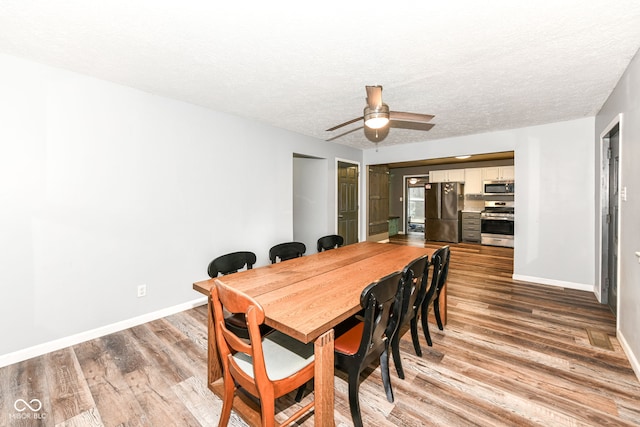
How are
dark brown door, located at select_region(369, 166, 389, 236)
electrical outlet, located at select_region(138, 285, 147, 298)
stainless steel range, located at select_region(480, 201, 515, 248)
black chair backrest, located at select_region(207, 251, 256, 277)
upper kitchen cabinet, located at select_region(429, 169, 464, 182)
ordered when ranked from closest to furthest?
black chair backrest, located at select_region(207, 251, 256, 277)
electrical outlet, located at select_region(138, 285, 147, 298)
dark brown door, located at select_region(369, 166, 389, 236)
stainless steel range, located at select_region(480, 201, 515, 248)
upper kitchen cabinet, located at select_region(429, 169, 464, 182)

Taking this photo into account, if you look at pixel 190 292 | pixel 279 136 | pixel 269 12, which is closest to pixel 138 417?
pixel 190 292

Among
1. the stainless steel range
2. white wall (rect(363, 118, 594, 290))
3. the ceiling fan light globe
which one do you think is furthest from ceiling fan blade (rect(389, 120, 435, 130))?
the stainless steel range

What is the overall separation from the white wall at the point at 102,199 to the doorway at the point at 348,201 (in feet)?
7.44

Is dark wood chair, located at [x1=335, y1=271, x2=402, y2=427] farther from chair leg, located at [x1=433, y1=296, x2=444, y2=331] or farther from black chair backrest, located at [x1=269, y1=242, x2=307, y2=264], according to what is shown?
black chair backrest, located at [x1=269, y1=242, x2=307, y2=264]

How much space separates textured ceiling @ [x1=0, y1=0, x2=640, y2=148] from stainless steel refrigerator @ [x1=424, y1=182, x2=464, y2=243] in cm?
446

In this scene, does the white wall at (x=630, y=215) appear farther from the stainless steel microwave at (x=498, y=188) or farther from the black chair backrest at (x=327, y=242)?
the stainless steel microwave at (x=498, y=188)

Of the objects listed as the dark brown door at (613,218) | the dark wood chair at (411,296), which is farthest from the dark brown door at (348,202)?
the dark brown door at (613,218)

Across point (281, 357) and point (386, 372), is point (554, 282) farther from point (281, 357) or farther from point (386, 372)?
point (281, 357)

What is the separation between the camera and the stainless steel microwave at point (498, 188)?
6.80 meters

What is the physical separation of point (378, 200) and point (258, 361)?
5863 mm

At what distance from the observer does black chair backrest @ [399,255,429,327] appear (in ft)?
5.88

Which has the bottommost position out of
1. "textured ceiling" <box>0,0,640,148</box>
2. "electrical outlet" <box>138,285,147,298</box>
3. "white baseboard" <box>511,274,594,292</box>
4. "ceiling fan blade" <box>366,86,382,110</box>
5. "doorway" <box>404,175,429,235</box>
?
"white baseboard" <box>511,274,594,292</box>

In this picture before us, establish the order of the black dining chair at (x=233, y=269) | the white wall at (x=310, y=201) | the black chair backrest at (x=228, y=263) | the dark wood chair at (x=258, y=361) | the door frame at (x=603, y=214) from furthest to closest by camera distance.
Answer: the white wall at (x=310, y=201) → the door frame at (x=603, y=214) → the black chair backrest at (x=228, y=263) → the black dining chair at (x=233, y=269) → the dark wood chair at (x=258, y=361)

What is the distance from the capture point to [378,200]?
6.75 meters
